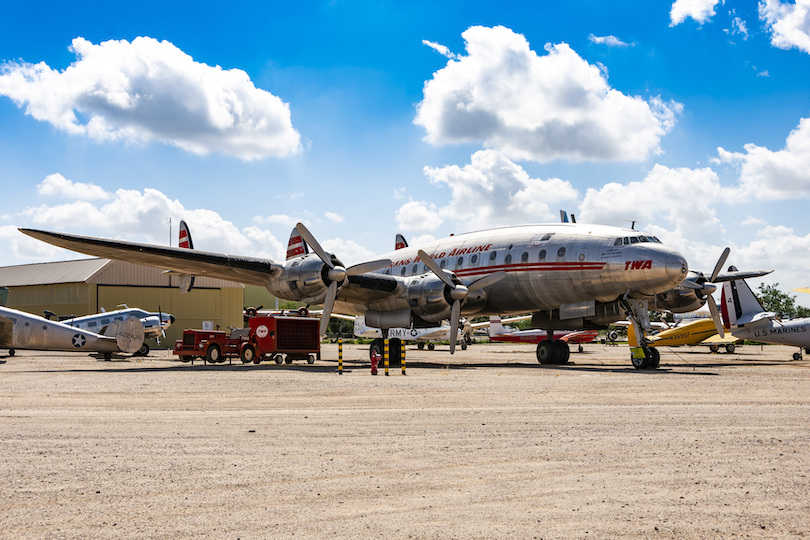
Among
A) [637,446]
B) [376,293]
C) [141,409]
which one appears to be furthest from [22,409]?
[376,293]

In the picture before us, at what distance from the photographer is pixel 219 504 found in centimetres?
516

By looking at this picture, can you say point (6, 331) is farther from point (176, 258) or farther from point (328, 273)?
point (328, 273)

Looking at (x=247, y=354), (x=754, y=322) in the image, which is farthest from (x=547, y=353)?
(x=754, y=322)

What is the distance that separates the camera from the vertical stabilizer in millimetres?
31625

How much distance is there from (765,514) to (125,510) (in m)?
5.02

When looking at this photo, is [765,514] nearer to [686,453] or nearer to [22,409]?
[686,453]

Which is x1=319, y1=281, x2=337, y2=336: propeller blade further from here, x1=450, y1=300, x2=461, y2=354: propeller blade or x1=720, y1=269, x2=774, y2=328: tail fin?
x1=720, y1=269, x2=774, y2=328: tail fin

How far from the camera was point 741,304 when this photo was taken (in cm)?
3195

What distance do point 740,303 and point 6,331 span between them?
3519 cm

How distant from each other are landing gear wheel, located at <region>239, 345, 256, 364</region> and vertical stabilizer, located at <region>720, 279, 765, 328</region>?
77.2 feet

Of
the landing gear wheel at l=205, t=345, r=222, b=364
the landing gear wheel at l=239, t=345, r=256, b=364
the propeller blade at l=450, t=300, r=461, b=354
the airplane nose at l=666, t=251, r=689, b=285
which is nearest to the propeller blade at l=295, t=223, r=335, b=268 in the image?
the propeller blade at l=450, t=300, r=461, b=354

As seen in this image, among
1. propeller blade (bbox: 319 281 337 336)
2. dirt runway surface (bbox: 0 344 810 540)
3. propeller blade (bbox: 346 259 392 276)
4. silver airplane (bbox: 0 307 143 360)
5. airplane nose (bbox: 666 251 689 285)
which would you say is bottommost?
dirt runway surface (bbox: 0 344 810 540)

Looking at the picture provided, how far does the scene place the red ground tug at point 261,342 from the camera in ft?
84.8

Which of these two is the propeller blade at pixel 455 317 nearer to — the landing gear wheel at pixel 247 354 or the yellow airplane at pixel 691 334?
the landing gear wheel at pixel 247 354
